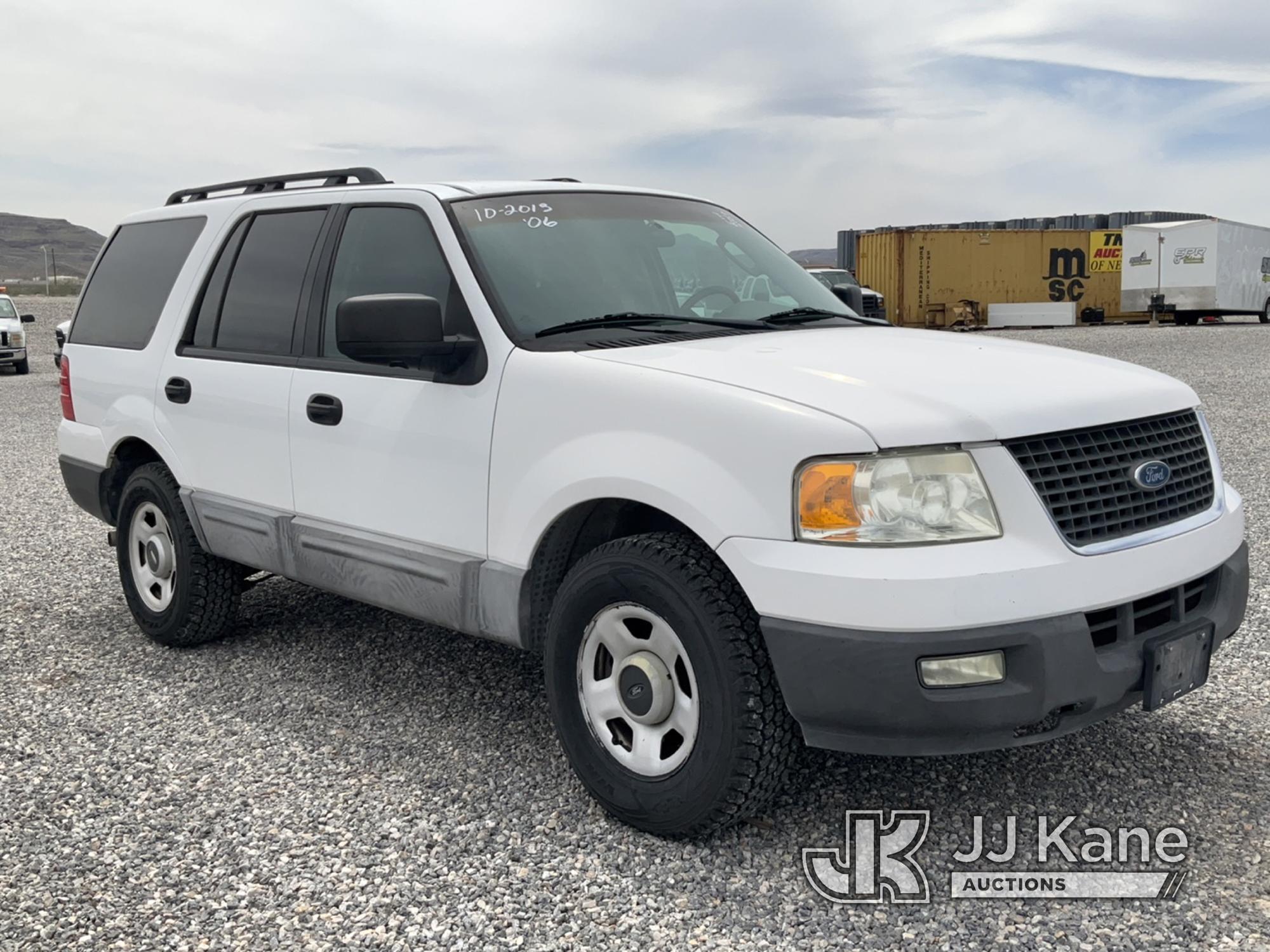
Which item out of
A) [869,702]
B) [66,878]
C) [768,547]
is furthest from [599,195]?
[66,878]

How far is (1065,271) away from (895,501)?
1457 inches

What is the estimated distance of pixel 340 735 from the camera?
13.8ft

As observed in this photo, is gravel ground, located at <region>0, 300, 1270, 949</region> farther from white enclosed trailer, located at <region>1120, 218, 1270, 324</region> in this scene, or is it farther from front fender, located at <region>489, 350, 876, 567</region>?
white enclosed trailer, located at <region>1120, 218, 1270, 324</region>

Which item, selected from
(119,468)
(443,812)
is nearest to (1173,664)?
(443,812)

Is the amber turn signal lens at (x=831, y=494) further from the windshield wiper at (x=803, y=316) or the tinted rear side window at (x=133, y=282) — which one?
the tinted rear side window at (x=133, y=282)

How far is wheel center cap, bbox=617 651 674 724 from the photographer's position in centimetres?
321

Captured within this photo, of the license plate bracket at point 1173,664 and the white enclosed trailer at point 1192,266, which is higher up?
the white enclosed trailer at point 1192,266

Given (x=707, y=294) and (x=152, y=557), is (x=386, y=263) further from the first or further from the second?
(x=152, y=557)

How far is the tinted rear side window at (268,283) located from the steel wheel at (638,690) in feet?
6.23

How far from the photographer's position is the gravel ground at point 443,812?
291 centimetres

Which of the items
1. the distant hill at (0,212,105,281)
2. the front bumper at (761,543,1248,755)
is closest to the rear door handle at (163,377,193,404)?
the front bumper at (761,543,1248,755)

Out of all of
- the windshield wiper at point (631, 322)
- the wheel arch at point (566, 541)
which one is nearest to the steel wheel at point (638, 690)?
the wheel arch at point (566, 541)

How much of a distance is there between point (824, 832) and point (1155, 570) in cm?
116

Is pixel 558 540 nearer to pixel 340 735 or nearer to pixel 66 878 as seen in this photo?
pixel 340 735
